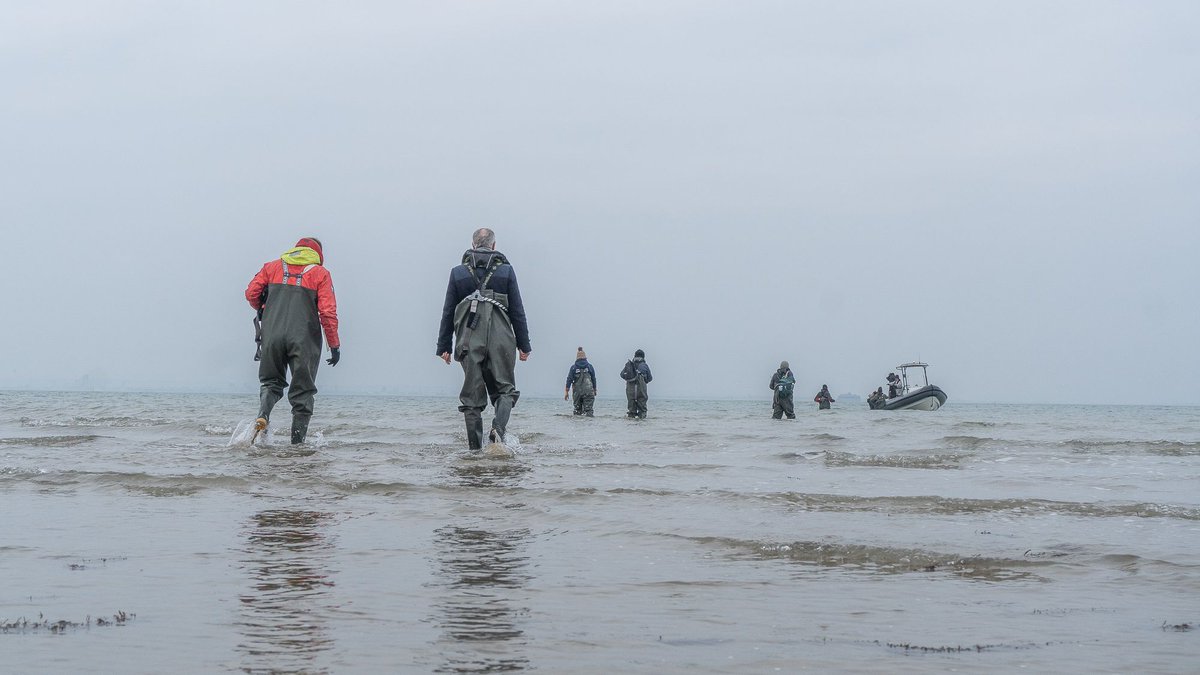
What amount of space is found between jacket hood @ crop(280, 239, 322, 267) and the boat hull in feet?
113

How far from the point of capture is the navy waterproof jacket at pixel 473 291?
850cm

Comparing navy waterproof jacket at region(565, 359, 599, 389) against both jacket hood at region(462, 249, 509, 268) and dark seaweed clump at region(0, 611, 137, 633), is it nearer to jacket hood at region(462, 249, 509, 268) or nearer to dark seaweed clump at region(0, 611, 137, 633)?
jacket hood at region(462, 249, 509, 268)

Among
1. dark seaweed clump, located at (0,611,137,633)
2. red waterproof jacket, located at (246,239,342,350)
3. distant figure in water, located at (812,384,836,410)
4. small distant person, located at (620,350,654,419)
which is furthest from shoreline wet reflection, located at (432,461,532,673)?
distant figure in water, located at (812,384,836,410)

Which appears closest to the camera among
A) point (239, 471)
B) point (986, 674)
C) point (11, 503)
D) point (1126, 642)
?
point (986, 674)

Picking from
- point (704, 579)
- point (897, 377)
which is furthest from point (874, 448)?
point (897, 377)

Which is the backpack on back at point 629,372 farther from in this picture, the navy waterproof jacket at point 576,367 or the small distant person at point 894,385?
the small distant person at point 894,385

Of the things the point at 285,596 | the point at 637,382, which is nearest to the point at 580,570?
the point at 285,596

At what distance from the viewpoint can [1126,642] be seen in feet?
8.82

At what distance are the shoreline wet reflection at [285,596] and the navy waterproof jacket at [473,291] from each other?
4002 millimetres

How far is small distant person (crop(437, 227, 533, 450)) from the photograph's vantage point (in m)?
8.46

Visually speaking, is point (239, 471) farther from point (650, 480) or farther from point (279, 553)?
point (279, 553)

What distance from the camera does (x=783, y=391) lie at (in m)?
27.6

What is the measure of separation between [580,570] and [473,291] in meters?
5.10

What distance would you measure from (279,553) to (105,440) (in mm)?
7416
